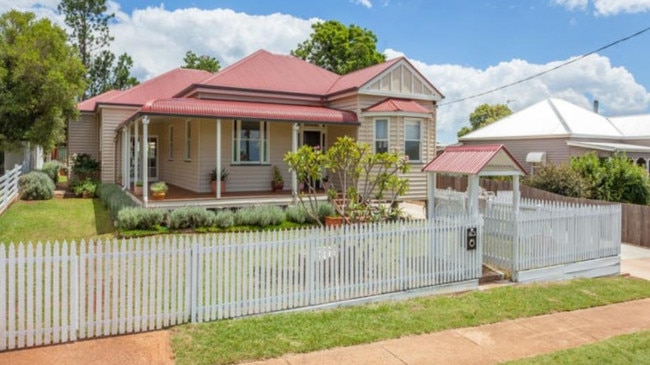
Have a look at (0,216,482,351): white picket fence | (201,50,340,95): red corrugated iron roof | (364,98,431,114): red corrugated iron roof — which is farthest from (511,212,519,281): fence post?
(201,50,340,95): red corrugated iron roof

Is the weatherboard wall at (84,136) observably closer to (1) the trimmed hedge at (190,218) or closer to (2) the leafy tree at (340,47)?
(1) the trimmed hedge at (190,218)

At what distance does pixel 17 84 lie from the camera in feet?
62.3

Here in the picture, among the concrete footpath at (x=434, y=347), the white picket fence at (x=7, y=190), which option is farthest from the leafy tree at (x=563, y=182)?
the white picket fence at (x=7, y=190)

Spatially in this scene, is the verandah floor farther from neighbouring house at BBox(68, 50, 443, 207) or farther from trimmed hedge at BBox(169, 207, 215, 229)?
trimmed hedge at BBox(169, 207, 215, 229)

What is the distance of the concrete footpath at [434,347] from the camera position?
5.61 meters

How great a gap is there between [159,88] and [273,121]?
11.7 metres

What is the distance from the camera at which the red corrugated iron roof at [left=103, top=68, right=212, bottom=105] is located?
23641 mm

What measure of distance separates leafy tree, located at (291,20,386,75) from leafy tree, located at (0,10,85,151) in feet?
73.2

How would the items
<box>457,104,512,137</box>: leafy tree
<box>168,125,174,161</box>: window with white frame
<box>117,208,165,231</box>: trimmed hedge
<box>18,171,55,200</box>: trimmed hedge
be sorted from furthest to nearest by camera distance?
<box>457,104,512,137</box>: leafy tree < <box>168,125,174,161</box>: window with white frame < <box>18,171,55,200</box>: trimmed hedge < <box>117,208,165,231</box>: trimmed hedge

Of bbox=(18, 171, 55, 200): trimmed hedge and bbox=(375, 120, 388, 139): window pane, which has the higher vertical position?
bbox=(375, 120, 388, 139): window pane

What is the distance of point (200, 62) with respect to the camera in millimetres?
48938

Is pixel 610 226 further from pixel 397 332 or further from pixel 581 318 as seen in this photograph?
pixel 397 332

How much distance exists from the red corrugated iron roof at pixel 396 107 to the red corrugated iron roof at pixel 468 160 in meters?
6.51

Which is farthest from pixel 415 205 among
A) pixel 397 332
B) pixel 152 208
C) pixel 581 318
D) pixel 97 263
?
pixel 97 263
